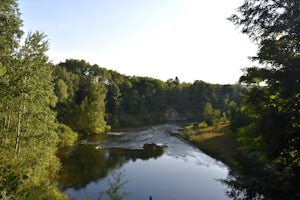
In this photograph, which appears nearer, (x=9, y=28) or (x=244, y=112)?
(x=244, y=112)

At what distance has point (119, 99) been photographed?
9112cm

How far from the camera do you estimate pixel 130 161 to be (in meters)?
35.3

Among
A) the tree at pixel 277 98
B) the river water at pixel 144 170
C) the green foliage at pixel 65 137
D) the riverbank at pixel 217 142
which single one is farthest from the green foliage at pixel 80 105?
the tree at pixel 277 98

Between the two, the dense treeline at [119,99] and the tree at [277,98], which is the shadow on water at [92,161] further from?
the tree at [277,98]

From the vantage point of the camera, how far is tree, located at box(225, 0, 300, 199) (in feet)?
30.9

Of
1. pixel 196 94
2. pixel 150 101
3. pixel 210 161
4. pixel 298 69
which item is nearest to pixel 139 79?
pixel 150 101

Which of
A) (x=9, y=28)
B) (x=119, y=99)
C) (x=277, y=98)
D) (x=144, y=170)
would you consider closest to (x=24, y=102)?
(x=9, y=28)

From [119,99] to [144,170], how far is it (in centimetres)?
6016

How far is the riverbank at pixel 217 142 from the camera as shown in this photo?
37.4 metres

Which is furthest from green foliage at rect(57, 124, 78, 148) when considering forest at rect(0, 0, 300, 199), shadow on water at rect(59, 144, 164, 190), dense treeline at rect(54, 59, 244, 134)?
forest at rect(0, 0, 300, 199)

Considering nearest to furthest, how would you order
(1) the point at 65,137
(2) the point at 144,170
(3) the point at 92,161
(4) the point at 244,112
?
(4) the point at 244,112 < (2) the point at 144,170 < (3) the point at 92,161 < (1) the point at 65,137

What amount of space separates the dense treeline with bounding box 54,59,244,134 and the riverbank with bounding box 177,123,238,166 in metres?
7.42

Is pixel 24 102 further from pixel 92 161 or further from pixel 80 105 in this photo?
pixel 80 105

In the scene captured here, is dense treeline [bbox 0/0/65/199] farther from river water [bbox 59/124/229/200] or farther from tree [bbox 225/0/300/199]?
tree [bbox 225/0/300/199]
